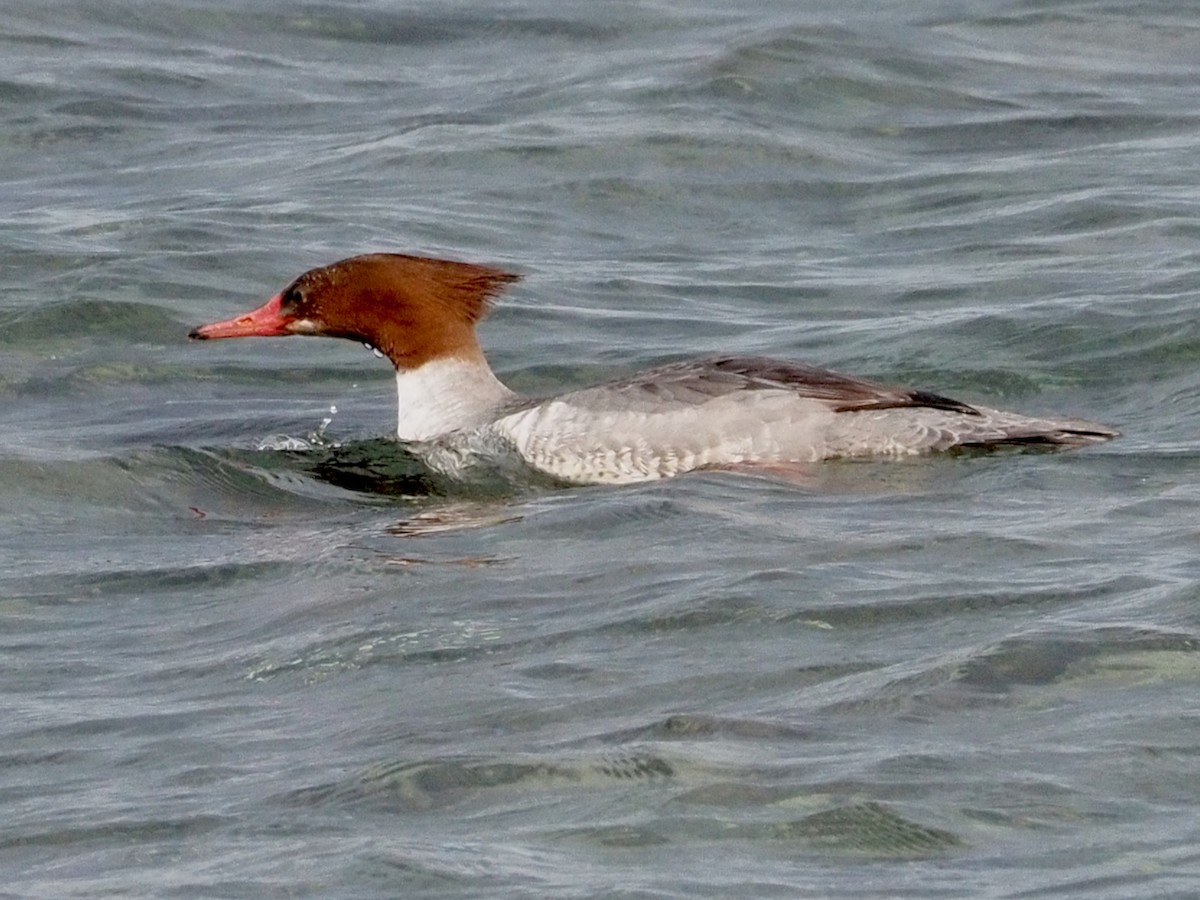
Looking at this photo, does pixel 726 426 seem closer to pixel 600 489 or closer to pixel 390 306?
pixel 600 489

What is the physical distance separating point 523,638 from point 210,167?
8972 mm

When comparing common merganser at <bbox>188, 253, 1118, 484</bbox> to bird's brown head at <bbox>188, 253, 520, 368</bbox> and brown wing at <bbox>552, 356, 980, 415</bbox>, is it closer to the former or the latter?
brown wing at <bbox>552, 356, 980, 415</bbox>

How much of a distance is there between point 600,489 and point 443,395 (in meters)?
1.30

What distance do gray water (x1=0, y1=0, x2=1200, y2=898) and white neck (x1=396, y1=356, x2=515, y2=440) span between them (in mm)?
363

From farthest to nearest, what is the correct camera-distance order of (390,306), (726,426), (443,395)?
1. (390,306)
2. (443,395)
3. (726,426)

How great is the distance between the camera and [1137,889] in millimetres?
5387

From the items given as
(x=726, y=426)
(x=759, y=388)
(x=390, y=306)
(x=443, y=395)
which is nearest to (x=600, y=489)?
(x=726, y=426)

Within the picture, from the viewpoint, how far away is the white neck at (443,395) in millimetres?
10500

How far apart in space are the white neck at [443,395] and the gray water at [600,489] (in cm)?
36

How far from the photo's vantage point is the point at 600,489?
31.4ft

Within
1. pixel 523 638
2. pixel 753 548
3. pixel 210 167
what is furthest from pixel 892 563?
pixel 210 167

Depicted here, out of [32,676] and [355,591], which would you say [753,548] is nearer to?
[355,591]

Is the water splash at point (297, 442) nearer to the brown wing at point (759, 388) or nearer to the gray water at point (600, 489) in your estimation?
the gray water at point (600, 489)

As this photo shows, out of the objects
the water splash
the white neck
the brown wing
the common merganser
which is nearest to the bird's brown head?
the white neck
